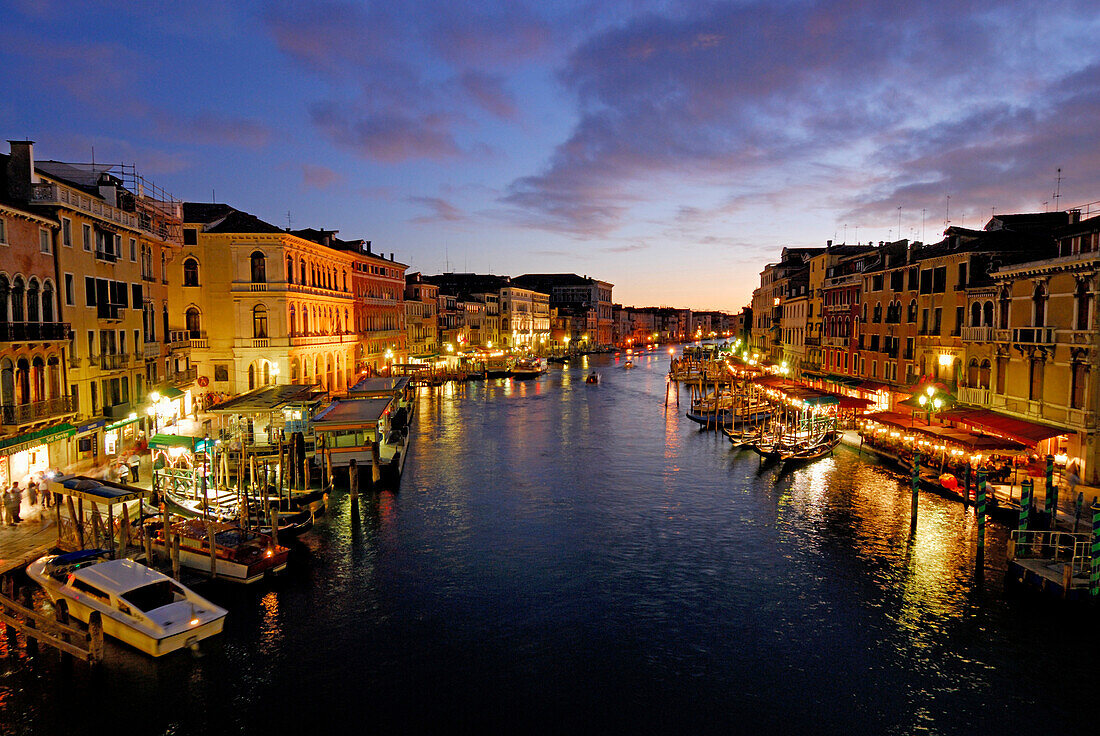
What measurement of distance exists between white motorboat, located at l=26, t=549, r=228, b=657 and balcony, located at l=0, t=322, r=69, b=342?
30.8 ft

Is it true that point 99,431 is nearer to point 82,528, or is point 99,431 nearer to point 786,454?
point 82,528

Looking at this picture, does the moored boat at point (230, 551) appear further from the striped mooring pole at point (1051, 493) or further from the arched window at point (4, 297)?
the striped mooring pole at point (1051, 493)

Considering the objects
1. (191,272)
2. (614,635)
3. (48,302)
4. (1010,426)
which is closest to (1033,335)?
(1010,426)

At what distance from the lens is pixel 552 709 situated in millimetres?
15242

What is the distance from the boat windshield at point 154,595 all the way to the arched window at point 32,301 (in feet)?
45.2

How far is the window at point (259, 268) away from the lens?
4844 centimetres

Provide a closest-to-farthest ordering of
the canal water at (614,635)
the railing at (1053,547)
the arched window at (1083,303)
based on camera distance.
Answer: the canal water at (614,635)
the railing at (1053,547)
the arched window at (1083,303)

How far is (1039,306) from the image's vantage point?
98.7 ft

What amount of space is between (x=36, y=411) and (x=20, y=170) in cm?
945

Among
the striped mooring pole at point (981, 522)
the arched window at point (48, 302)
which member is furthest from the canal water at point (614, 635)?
the arched window at point (48, 302)

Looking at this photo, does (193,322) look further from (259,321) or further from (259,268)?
(259,268)

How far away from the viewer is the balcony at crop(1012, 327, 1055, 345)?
94.4 feet

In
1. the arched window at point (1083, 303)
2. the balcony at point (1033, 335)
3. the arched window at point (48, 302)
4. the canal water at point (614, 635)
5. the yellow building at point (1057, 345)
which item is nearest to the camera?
the canal water at point (614, 635)

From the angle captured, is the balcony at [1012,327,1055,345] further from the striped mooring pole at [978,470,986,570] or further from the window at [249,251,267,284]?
the window at [249,251,267,284]
